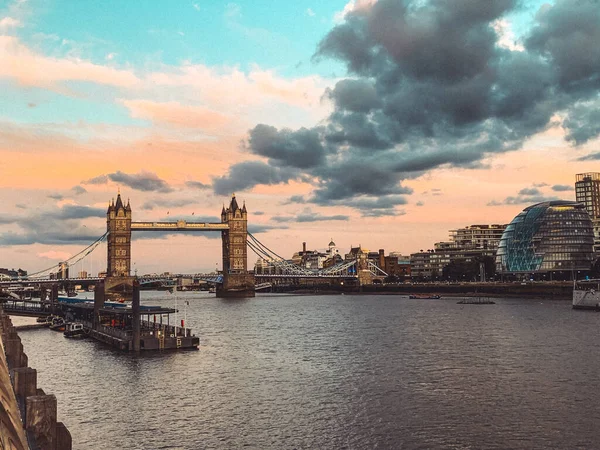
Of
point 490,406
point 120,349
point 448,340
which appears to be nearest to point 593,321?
point 448,340

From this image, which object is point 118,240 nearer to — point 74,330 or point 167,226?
point 167,226

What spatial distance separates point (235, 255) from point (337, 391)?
142542 millimetres

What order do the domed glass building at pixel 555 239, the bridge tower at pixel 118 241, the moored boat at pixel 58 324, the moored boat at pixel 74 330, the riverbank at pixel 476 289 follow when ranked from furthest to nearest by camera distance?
the bridge tower at pixel 118 241
the domed glass building at pixel 555 239
the riverbank at pixel 476 289
the moored boat at pixel 58 324
the moored boat at pixel 74 330

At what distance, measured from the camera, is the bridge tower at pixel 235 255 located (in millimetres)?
163750

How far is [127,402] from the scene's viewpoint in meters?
29.9

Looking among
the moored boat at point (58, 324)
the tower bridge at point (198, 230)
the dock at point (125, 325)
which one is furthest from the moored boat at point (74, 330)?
the tower bridge at point (198, 230)

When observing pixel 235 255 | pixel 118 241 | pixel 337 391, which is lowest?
pixel 337 391

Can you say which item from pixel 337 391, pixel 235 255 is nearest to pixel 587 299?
pixel 337 391

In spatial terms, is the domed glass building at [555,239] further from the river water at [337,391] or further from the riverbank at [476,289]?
the river water at [337,391]

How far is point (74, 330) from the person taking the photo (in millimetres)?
60781

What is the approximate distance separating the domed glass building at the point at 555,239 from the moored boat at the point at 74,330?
126m

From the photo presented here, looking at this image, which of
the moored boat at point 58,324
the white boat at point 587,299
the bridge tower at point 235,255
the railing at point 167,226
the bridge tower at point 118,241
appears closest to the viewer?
the moored boat at point 58,324

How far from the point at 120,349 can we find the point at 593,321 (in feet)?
161

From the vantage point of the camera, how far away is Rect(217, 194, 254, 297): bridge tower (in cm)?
16375
